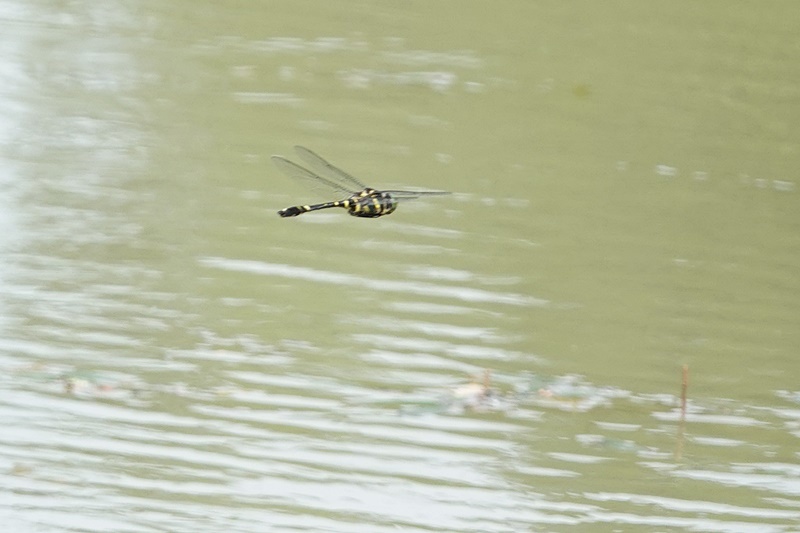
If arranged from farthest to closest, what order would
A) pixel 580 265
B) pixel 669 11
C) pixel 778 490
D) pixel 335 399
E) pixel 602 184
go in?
1. pixel 669 11
2. pixel 602 184
3. pixel 580 265
4. pixel 335 399
5. pixel 778 490

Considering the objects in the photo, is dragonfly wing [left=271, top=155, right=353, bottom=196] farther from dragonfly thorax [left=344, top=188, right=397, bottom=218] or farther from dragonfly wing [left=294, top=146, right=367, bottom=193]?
dragonfly thorax [left=344, top=188, right=397, bottom=218]

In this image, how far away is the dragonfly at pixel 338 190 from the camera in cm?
312

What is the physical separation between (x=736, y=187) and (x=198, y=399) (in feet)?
11.9

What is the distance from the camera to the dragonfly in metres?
3.12

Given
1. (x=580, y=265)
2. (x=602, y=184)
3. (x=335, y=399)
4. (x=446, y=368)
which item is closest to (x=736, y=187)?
(x=602, y=184)

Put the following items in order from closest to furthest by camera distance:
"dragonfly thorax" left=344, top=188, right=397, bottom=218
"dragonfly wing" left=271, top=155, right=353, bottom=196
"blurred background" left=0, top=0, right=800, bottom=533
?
"dragonfly thorax" left=344, top=188, right=397, bottom=218 → "dragonfly wing" left=271, top=155, right=353, bottom=196 → "blurred background" left=0, top=0, right=800, bottom=533

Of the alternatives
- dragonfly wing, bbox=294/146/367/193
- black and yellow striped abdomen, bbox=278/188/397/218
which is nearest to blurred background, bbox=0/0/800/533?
Result: dragonfly wing, bbox=294/146/367/193

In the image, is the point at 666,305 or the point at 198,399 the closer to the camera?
the point at 198,399

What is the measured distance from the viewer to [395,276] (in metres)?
5.71

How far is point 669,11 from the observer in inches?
397

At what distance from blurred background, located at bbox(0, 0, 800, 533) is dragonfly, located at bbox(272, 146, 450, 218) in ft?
3.56

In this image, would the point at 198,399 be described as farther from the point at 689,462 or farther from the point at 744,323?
the point at 744,323

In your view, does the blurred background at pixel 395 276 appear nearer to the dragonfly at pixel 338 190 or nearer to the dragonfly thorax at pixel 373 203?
the dragonfly at pixel 338 190

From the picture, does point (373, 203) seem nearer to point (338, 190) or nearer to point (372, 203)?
point (372, 203)
